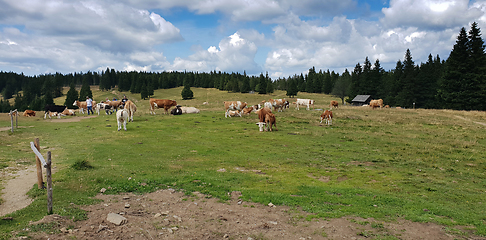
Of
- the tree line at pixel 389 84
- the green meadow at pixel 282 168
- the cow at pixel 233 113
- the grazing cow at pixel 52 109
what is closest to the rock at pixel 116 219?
the green meadow at pixel 282 168

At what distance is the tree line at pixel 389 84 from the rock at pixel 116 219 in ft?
202

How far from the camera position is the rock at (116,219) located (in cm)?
681

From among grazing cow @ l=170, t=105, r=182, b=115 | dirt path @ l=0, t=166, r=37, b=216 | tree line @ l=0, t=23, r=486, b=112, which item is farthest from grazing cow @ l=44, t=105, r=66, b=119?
tree line @ l=0, t=23, r=486, b=112

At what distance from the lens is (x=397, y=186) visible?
10.9 metres

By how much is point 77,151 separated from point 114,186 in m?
7.26

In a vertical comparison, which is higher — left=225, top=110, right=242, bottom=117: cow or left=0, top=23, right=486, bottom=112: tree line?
left=0, top=23, right=486, bottom=112: tree line

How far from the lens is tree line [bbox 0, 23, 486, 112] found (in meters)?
49.5

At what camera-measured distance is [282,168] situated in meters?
13.5

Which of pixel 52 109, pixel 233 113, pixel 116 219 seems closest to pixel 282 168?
pixel 116 219

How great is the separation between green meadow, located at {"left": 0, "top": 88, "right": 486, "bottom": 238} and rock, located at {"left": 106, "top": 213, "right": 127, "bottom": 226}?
783 mm

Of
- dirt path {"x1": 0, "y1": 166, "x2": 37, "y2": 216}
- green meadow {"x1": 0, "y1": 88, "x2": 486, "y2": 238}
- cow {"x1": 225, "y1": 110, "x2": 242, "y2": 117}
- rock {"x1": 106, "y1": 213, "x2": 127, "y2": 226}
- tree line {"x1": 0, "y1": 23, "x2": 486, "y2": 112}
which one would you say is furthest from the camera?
tree line {"x1": 0, "y1": 23, "x2": 486, "y2": 112}

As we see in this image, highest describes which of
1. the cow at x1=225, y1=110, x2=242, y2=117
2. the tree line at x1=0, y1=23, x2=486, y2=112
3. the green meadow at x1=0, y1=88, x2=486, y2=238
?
the tree line at x1=0, y1=23, x2=486, y2=112

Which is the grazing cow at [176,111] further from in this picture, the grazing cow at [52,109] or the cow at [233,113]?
the grazing cow at [52,109]

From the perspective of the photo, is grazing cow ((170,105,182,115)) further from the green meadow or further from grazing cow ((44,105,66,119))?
grazing cow ((44,105,66,119))
